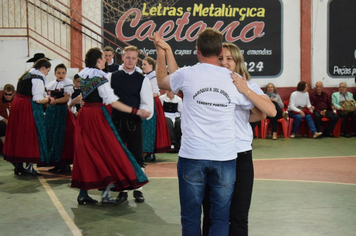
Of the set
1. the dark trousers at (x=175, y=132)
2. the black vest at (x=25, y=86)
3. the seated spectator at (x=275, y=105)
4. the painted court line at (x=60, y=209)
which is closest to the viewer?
the painted court line at (x=60, y=209)

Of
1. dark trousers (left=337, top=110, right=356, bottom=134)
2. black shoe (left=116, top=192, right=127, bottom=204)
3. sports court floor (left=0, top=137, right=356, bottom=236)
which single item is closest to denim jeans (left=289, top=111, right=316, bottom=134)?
dark trousers (left=337, top=110, right=356, bottom=134)

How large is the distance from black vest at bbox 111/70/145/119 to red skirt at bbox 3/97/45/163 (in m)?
1.79

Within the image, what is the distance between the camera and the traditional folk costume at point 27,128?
6.67m

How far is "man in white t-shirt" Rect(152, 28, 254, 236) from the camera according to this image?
2988 mm

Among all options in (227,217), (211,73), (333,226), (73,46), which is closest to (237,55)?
(211,73)

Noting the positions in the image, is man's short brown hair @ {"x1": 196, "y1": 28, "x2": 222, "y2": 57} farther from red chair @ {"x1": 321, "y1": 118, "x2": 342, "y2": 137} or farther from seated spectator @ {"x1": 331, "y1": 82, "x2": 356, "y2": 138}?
seated spectator @ {"x1": 331, "y1": 82, "x2": 356, "y2": 138}

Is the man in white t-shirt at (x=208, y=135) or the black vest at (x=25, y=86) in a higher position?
the black vest at (x=25, y=86)

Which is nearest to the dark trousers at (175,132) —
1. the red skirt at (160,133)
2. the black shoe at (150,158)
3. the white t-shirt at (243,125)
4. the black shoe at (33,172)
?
the black shoe at (150,158)

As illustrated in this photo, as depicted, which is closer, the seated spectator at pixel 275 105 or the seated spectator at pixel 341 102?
the seated spectator at pixel 275 105

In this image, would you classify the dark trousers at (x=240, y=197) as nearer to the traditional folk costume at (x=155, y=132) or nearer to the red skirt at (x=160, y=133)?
the traditional folk costume at (x=155, y=132)

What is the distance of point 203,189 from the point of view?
307cm

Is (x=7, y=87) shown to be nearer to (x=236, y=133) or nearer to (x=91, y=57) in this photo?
(x=91, y=57)

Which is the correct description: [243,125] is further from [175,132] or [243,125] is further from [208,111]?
[175,132]

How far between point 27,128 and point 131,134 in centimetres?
194
